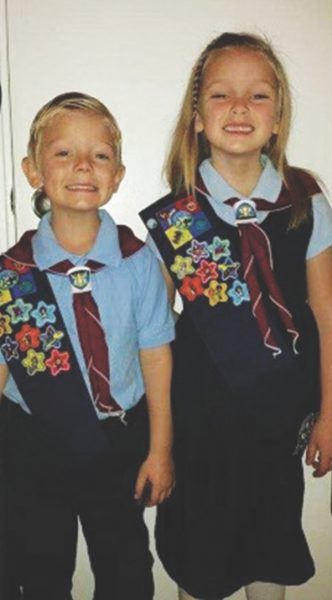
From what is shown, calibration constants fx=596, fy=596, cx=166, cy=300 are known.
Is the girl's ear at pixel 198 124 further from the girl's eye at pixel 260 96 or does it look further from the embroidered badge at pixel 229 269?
the embroidered badge at pixel 229 269

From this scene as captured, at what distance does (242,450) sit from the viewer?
3.18 ft

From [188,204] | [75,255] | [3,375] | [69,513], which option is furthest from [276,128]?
[69,513]

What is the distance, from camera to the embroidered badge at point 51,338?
945mm

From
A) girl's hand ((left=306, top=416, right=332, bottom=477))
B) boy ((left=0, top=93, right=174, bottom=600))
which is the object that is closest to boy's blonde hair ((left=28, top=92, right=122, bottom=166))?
boy ((left=0, top=93, right=174, bottom=600))

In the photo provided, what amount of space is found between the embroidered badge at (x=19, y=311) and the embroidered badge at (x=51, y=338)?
0.04 m

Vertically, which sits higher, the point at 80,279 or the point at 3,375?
the point at 80,279

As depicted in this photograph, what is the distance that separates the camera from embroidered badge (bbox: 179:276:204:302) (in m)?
1.00

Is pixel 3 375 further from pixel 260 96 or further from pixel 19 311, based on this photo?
pixel 260 96

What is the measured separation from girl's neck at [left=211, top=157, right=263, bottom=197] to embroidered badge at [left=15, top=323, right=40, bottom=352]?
15.9 inches

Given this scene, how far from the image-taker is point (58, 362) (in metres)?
0.95

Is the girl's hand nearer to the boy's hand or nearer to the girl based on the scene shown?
the girl

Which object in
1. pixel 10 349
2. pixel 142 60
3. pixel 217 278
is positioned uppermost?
pixel 142 60

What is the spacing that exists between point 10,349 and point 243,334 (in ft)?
1.24

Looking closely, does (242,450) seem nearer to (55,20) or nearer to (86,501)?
(86,501)
